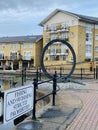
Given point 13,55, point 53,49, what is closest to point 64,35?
point 53,49

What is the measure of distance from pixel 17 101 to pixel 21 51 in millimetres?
70204

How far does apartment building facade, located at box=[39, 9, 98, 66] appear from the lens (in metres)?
61.4

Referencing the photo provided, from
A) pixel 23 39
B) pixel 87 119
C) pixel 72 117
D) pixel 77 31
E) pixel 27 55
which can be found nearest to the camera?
pixel 87 119

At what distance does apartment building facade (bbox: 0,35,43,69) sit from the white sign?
6315cm

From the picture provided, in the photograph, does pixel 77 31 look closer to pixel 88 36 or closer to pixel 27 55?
pixel 88 36

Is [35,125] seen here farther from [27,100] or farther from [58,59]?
[58,59]

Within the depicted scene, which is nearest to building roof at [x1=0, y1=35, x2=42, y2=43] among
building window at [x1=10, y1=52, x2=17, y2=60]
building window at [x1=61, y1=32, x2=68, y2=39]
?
building window at [x1=10, y1=52, x2=17, y2=60]

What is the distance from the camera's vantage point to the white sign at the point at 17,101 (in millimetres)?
6270

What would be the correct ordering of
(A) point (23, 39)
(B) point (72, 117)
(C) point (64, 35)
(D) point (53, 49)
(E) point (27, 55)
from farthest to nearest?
(A) point (23, 39) → (E) point (27, 55) → (D) point (53, 49) → (C) point (64, 35) → (B) point (72, 117)

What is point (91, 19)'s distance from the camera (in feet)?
206

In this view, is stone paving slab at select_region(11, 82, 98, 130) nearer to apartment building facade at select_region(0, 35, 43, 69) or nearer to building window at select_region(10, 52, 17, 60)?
apartment building facade at select_region(0, 35, 43, 69)

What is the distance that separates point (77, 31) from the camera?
61219 mm

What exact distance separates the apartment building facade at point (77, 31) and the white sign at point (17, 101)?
53326 mm

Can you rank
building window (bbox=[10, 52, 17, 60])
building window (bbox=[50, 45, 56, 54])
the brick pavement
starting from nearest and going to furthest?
the brick pavement → building window (bbox=[50, 45, 56, 54]) → building window (bbox=[10, 52, 17, 60])
